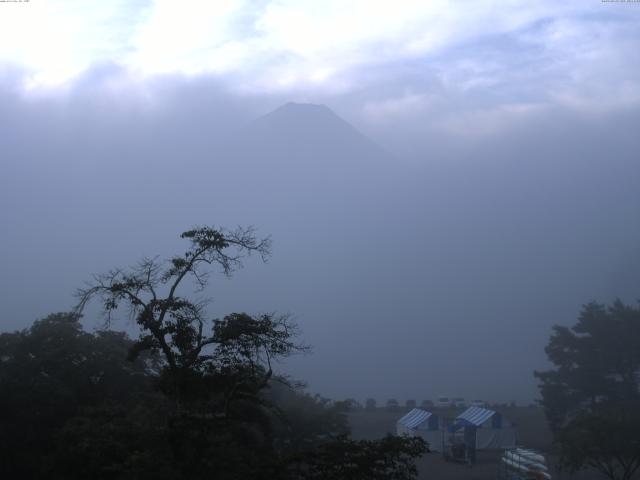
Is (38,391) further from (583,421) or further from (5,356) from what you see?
(583,421)

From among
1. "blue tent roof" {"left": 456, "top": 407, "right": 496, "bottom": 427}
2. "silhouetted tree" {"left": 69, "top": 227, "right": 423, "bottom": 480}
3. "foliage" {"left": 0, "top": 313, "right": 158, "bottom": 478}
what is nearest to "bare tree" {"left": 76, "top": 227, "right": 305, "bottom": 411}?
"silhouetted tree" {"left": 69, "top": 227, "right": 423, "bottom": 480}

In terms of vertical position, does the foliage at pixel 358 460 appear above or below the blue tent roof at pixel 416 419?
above

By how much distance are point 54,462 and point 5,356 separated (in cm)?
785

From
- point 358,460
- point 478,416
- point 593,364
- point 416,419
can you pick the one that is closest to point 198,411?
point 358,460

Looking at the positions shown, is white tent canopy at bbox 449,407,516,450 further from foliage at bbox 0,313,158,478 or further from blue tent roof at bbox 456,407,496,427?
foliage at bbox 0,313,158,478

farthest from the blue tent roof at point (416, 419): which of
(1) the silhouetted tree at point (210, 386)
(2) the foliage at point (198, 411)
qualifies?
(1) the silhouetted tree at point (210, 386)

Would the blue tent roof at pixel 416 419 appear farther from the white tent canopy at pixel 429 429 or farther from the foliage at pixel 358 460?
the foliage at pixel 358 460

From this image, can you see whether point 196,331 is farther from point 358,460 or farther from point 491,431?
point 491,431

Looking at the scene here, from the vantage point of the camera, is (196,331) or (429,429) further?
(429,429)

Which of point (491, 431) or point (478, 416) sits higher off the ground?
point (478, 416)

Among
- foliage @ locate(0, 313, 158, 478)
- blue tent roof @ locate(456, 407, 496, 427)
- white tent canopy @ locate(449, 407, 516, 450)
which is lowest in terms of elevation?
white tent canopy @ locate(449, 407, 516, 450)

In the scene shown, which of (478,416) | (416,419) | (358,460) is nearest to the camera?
(358,460)

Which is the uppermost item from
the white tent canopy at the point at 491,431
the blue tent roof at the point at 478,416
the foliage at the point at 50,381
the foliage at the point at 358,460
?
the foliage at the point at 50,381

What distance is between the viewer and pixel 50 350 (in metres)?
18.4
